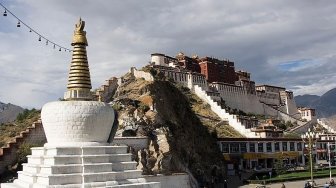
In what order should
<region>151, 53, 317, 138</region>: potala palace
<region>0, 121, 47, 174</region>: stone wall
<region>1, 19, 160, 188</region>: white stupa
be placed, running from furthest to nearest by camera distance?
<region>151, 53, 317, 138</region>: potala palace < <region>0, 121, 47, 174</region>: stone wall < <region>1, 19, 160, 188</region>: white stupa

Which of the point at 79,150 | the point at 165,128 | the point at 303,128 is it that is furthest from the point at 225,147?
the point at 303,128

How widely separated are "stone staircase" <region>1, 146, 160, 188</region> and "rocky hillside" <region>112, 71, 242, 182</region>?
1704 centimetres

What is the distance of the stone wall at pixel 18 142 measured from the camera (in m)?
35.5

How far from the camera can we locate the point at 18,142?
1442 inches

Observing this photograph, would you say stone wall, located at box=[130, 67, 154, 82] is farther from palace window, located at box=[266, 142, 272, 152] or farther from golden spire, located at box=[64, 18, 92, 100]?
golden spire, located at box=[64, 18, 92, 100]

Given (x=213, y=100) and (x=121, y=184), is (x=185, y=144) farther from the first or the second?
(x=213, y=100)

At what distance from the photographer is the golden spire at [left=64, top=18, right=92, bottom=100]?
23.3m

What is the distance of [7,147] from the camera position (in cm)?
3594

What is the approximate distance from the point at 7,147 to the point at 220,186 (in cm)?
2310

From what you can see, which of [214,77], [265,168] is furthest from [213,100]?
[265,168]

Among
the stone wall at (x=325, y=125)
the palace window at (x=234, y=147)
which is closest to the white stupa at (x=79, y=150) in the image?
the palace window at (x=234, y=147)

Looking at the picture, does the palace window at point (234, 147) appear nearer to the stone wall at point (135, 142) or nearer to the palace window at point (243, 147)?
the palace window at point (243, 147)

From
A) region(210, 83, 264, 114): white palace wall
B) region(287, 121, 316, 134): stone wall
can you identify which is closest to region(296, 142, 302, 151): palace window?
region(287, 121, 316, 134): stone wall

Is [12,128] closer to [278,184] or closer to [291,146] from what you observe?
[278,184]
